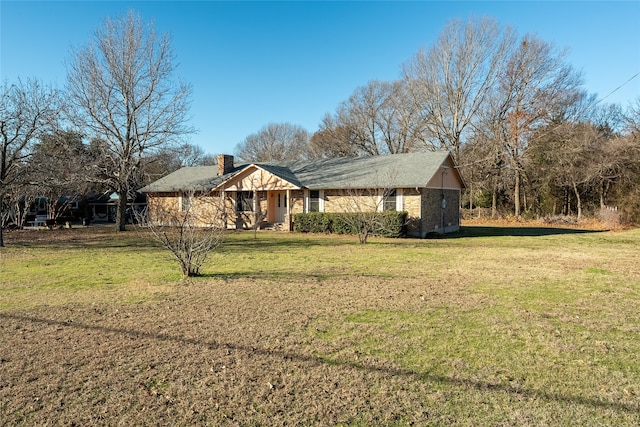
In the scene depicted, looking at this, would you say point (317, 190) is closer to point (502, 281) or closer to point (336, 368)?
point (502, 281)

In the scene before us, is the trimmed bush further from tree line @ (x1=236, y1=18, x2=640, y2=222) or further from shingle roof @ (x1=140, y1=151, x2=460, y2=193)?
tree line @ (x1=236, y1=18, x2=640, y2=222)

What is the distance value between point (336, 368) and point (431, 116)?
3362 centimetres

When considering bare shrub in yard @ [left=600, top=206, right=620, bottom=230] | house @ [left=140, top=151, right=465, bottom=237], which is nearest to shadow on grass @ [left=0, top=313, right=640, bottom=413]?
house @ [left=140, top=151, right=465, bottom=237]

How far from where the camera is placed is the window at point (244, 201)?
24.9 m

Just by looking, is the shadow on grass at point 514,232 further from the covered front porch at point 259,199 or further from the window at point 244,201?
the window at point 244,201

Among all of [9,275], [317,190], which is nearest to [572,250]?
[317,190]

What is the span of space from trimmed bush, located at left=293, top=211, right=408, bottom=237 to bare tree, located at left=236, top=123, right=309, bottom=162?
105ft

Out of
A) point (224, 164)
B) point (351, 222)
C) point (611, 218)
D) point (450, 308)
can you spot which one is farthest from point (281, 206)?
point (611, 218)

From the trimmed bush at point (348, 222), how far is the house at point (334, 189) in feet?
2.41

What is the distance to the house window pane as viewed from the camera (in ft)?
→ 73.7

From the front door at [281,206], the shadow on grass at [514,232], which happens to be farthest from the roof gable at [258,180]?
the shadow on grass at [514,232]

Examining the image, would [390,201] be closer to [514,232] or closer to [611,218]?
[514,232]

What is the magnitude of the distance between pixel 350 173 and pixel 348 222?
398cm

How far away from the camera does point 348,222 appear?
64.8ft
